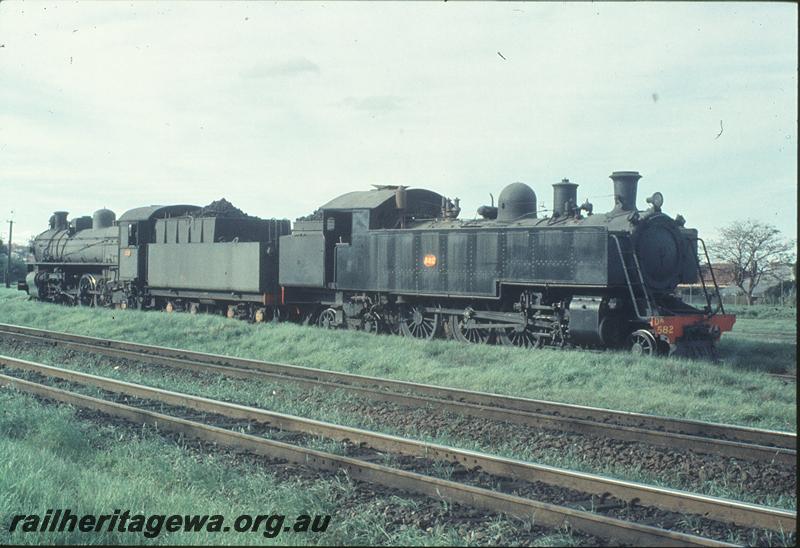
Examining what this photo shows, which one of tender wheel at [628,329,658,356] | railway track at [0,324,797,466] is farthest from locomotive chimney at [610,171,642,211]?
railway track at [0,324,797,466]

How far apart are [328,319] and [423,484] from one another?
1302cm

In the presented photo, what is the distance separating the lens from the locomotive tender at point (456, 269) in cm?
1348

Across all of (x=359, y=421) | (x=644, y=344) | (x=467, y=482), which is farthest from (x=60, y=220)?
(x=467, y=482)

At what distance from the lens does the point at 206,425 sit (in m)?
7.91

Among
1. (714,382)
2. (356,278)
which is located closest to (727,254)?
(356,278)

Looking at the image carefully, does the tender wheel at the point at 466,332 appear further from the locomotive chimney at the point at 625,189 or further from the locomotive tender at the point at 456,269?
the locomotive chimney at the point at 625,189

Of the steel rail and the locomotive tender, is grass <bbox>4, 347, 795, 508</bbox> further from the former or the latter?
the locomotive tender

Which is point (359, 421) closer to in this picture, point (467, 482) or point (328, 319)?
point (467, 482)

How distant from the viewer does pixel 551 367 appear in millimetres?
12086

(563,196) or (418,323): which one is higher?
(563,196)

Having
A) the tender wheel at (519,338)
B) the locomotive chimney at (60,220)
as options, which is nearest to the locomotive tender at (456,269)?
the tender wheel at (519,338)

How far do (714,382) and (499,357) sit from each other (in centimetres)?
350

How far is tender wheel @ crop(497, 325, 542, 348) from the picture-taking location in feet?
48.2

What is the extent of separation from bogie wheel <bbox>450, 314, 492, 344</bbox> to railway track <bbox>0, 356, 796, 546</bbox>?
7174 millimetres
